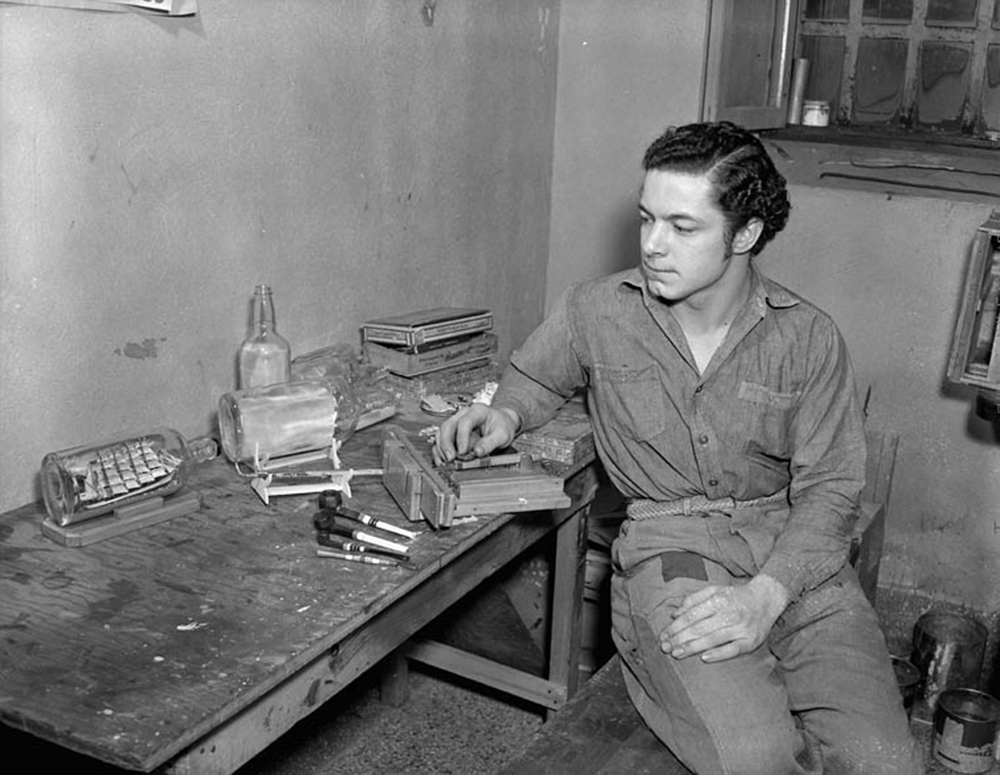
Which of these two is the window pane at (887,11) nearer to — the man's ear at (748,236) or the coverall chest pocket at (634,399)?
the man's ear at (748,236)

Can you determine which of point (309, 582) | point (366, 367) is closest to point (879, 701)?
point (309, 582)

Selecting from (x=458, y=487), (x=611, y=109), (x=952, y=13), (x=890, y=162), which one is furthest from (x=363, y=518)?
(x=952, y=13)

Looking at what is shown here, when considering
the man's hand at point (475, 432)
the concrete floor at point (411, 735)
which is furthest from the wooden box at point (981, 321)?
the concrete floor at point (411, 735)

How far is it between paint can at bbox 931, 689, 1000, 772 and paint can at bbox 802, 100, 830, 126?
1.75 m

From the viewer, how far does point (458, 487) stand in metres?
2.20

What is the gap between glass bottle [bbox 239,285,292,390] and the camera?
2559 millimetres

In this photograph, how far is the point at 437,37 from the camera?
3090 millimetres

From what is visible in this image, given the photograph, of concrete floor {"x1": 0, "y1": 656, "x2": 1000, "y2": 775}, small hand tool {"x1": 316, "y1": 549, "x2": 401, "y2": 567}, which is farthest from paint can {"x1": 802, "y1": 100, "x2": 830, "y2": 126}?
small hand tool {"x1": 316, "y1": 549, "x2": 401, "y2": 567}

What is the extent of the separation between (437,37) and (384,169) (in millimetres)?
395

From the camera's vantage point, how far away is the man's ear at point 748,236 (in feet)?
7.70

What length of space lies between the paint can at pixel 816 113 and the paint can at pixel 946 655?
1.54 metres

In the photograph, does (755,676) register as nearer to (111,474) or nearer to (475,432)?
(475,432)

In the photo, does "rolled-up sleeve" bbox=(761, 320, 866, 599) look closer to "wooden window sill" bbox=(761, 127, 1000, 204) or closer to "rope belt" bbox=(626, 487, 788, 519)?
"rope belt" bbox=(626, 487, 788, 519)

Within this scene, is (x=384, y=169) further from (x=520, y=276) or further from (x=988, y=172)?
(x=988, y=172)
